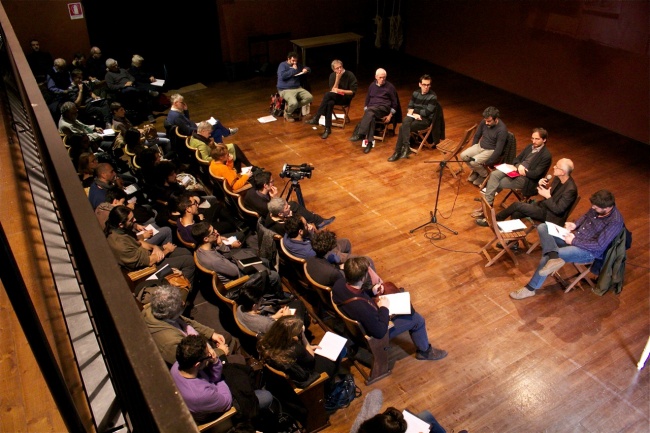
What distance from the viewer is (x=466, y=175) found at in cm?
708

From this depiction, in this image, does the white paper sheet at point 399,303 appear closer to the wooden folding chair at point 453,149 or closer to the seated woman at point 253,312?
the seated woman at point 253,312

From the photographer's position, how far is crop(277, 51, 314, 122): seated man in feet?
28.0

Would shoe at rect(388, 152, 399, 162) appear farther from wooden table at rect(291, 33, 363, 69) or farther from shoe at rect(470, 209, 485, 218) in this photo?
wooden table at rect(291, 33, 363, 69)

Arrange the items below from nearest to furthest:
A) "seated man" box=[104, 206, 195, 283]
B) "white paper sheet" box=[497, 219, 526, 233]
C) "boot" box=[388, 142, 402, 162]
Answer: "seated man" box=[104, 206, 195, 283]
"white paper sheet" box=[497, 219, 526, 233]
"boot" box=[388, 142, 402, 162]

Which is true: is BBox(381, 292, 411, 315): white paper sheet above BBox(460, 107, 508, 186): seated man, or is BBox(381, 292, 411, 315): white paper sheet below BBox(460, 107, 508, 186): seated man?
below

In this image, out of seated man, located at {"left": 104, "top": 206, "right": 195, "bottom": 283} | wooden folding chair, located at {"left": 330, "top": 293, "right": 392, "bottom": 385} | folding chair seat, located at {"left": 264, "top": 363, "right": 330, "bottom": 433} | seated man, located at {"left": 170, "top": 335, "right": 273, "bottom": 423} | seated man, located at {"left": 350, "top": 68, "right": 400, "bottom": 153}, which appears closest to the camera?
seated man, located at {"left": 170, "top": 335, "right": 273, "bottom": 423}

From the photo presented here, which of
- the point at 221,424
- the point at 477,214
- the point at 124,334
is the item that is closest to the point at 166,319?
the point at 221,424

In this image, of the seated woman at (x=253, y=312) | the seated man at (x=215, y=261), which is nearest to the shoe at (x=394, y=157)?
the seated man at (x=215, y=261)

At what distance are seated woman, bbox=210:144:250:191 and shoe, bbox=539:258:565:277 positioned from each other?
3.16m

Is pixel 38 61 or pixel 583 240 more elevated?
pixel 38 61

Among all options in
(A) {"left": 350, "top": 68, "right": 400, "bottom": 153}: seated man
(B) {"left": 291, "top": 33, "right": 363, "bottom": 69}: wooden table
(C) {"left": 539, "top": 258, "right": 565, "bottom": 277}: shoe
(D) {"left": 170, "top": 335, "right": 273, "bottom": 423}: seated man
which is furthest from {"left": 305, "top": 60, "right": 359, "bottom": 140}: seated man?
(D) {"left": 170, "top": 335, "right": 273, "bottom": 423}: seated man

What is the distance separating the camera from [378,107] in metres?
7.67

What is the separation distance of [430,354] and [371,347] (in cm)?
69

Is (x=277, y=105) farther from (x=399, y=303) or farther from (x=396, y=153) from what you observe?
(x=399, y=303)
